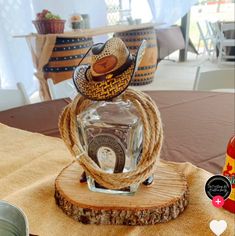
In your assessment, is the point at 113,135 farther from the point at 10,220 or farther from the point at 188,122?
the point at 188,122

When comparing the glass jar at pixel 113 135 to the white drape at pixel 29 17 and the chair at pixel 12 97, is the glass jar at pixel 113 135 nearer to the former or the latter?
the chair at pixel 12 97

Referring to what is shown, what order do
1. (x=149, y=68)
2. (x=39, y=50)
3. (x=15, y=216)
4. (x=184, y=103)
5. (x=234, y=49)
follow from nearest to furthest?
(x=15, y=216), (x=184, y=103), (x=39, y=50), (x=149, y=68), (x=234, y=49)

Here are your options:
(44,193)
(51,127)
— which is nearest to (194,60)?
(51,127)

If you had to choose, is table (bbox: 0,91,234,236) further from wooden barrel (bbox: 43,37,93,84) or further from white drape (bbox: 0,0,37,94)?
white drape (bbox: 0,0,37,94)

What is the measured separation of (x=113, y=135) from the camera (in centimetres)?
45

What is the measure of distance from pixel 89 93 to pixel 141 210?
195 millimetres

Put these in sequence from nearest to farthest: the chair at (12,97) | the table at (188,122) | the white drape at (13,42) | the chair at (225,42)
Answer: the table at (188,122) < the chair at (12,97) < the white drape at (13,42) < the chair at (225,42)

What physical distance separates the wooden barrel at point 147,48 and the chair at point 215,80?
141 centimetres

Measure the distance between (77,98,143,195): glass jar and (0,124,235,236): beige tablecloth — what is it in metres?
0.07

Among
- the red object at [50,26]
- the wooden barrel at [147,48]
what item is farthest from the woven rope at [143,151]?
the wooden barrel at [147,48]

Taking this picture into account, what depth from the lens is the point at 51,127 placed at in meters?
0.85

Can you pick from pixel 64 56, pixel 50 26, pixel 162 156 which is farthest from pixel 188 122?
pixel 50 26

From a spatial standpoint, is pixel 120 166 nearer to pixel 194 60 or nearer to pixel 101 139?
pixel 101 139

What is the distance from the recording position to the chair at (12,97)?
3.75 feet
